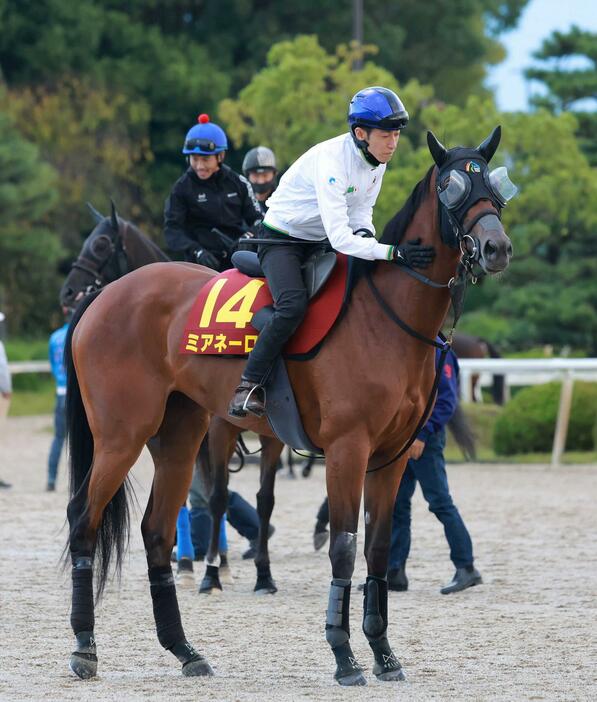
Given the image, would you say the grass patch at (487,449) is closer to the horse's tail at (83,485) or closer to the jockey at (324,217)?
the horse's tail at (83,485)

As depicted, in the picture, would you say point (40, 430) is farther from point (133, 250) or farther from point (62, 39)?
point (62, 39)

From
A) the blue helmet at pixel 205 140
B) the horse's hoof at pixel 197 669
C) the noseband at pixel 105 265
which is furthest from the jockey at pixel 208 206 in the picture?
the horse's hoof at pixel 197 669

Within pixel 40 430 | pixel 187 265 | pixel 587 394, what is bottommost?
pixel 40 430

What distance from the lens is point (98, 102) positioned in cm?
3516

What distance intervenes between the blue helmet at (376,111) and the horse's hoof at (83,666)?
2584mm

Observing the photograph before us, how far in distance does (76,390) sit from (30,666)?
55.5 inches

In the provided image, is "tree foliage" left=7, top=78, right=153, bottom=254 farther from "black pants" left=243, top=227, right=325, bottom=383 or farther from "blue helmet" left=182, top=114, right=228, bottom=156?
"black pants" left=243, top=227, right=325, bottom=383

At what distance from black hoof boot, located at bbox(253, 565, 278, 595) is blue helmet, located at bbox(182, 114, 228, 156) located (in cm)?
258

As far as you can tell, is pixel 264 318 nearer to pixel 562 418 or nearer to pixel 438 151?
pixel 438 151

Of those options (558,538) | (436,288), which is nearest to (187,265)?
(436,288)

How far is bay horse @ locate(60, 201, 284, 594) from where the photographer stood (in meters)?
8.45


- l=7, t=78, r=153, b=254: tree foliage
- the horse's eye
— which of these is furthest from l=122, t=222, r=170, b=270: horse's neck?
l=7, t=78, r=153, b=254: tree foliage

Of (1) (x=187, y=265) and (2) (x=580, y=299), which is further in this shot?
(2) (x=580, y=299)

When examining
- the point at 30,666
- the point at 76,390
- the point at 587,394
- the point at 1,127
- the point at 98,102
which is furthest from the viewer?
the point at 98,102
